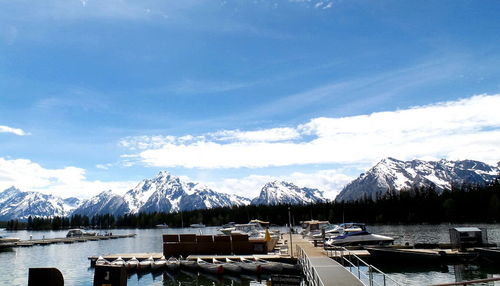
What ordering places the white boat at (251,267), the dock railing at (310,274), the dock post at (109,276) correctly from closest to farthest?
1. the dock post at (109,276)
2. the dock railing at (310,274)
3. the white boat at (251,267)

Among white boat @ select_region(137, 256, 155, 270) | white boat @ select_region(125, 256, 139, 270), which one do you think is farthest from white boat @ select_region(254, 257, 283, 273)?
white boat @ select_region(125, 256, 139, 270)

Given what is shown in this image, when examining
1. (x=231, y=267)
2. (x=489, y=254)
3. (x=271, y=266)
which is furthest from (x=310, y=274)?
(x=489, y=254)

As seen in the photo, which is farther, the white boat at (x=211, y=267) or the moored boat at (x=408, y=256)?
the moored boat at (x=408, y=256)

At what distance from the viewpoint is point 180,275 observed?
139ft

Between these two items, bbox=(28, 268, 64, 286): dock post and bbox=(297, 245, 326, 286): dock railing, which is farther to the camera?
bbox=(297, 245, 326, 286): dock railing

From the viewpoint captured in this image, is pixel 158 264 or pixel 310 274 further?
pixel 158 264

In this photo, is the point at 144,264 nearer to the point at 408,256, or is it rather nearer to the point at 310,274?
the point at 310,274

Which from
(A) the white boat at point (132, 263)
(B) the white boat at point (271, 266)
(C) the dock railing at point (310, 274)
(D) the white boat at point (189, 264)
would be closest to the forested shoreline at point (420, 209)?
(A) the white boat at point (132, 263)

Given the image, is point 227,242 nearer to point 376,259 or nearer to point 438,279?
point 376,259

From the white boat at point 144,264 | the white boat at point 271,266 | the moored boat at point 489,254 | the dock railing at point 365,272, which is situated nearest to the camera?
the dock railing at point 365,272

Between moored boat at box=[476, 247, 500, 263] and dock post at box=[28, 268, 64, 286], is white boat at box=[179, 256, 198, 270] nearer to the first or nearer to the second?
moored boat at box=[476, 247, 500, 263]

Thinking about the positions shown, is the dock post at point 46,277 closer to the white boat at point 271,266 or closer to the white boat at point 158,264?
the white boat at point 271,266

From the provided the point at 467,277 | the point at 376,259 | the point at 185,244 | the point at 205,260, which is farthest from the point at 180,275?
the point at 467,277

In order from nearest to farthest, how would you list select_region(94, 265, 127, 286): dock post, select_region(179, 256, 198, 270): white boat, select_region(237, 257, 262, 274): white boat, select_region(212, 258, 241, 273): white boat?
select_region(94, 265, 127, 286): dock post
select_region(237, 257, 262, 274): white boat
select_region(212, 258, 241, 273): white boat
select_region(179, 256, 198, 270): white boat
